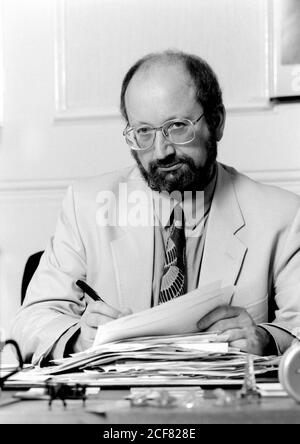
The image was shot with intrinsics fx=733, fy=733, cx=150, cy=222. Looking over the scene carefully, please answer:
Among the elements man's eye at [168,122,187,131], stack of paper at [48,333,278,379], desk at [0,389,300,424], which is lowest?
stack of paper at [48,333,278,379]

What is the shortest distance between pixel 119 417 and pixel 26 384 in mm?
299

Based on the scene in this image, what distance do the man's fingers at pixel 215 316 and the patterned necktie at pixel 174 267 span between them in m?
0.52

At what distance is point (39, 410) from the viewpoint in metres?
1.05

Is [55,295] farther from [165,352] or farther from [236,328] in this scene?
[165,352]

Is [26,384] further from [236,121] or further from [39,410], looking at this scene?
[236,121]

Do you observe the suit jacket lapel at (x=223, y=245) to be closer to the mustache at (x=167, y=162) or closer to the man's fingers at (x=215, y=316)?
the mustache at (x=167, y=162)

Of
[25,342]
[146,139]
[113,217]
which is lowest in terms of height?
[25,342]

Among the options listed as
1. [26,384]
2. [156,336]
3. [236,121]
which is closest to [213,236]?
[236,121]

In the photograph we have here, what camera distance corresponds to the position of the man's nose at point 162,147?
222cm

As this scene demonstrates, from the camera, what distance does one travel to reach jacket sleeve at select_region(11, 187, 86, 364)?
6.27ft

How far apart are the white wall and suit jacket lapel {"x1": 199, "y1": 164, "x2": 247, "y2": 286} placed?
316mm

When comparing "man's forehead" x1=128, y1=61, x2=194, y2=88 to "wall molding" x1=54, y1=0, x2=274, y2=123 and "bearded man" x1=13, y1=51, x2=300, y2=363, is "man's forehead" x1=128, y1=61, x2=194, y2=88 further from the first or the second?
"wall molding" x1=54, y1=0, x2=274, y2=123

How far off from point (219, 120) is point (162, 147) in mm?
312

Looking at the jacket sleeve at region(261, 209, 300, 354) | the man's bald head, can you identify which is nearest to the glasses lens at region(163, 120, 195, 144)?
the man's bald head
